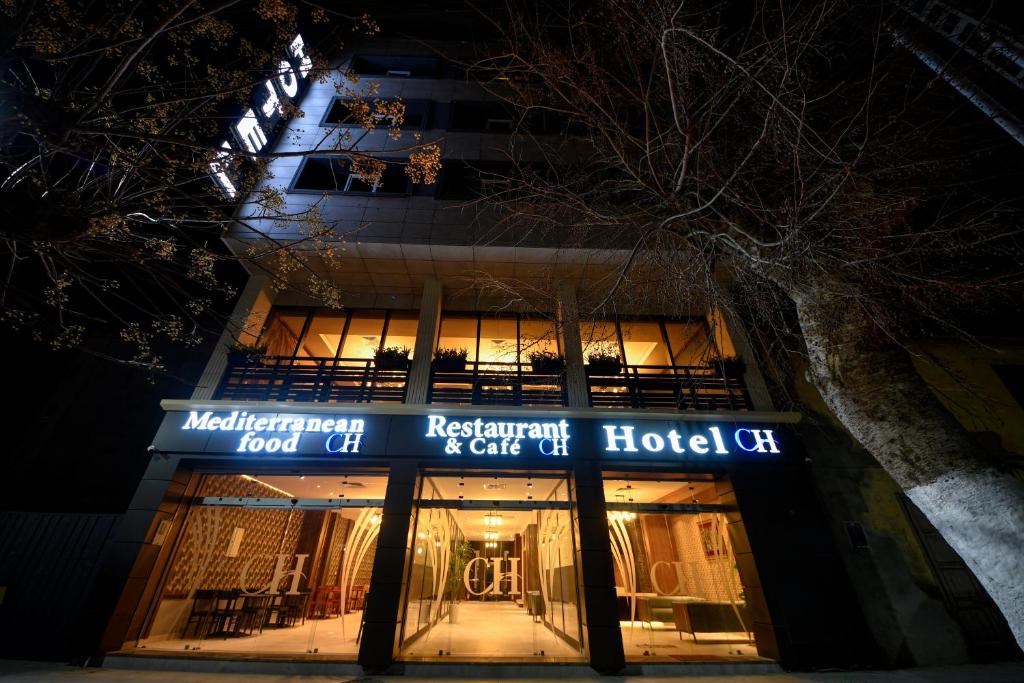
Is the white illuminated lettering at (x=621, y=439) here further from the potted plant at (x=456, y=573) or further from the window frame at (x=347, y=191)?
the window frame at (x=347, y=191)

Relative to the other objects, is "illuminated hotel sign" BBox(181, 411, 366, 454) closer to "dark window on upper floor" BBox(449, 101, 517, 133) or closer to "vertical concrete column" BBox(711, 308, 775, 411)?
"vertical concrete column" BBox(711, 308, 775, 411)

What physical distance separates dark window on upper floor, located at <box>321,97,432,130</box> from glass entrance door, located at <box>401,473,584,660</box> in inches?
464

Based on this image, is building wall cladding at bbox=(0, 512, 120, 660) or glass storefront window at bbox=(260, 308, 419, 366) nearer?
building wall cladding at bbox=(0, 512, 120, 660)

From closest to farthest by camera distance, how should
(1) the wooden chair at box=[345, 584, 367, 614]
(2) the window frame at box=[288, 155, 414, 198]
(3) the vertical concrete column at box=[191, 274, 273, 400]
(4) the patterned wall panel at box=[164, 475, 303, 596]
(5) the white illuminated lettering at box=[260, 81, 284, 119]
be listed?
1. (4) the patterned wall panel at box=[164, 475, 303, 596]
2. (3) the vertical concrete column at box=[191, 274, 273, 400]
3. (1) the wooden chair at box=[345, 584, 367, 614]
4. (2) the window frame at box=[288, 155, 414, 198]
5. (5) the white illuminated lettering at box=[260, 81, 284, 119]

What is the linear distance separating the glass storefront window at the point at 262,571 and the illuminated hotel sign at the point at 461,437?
106cm

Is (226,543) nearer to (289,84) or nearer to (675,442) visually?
(675,442)

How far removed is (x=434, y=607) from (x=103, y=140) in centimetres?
1185

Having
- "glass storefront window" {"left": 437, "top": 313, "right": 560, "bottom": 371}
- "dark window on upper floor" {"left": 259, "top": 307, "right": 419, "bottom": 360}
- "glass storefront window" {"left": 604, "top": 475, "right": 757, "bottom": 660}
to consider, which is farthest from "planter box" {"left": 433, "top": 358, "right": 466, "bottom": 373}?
"glass storefront window" {"left": 604, "top": 475, "right": 757, "bottom": 660}

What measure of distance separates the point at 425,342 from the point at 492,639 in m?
6.94

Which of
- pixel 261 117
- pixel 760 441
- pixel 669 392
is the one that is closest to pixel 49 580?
pixel 261 117

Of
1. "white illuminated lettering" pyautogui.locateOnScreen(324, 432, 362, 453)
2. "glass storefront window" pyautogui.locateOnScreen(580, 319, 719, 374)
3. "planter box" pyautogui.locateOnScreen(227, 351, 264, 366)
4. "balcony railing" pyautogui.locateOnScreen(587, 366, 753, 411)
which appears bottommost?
"white illuminated lettering" pyautogui.locateOnScreen(324, 432, 362, 453)

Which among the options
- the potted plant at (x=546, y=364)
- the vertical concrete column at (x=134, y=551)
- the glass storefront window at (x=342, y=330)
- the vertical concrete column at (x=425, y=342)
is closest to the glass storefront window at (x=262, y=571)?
the vertical concrete column at (x=134, y=551)

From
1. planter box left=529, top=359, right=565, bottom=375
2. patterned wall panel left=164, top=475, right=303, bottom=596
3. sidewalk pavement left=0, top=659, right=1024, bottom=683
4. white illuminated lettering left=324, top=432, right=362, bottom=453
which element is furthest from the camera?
planter box left=529, top=359, right=565, bottom=375

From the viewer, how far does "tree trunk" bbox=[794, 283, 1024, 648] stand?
2752mm
